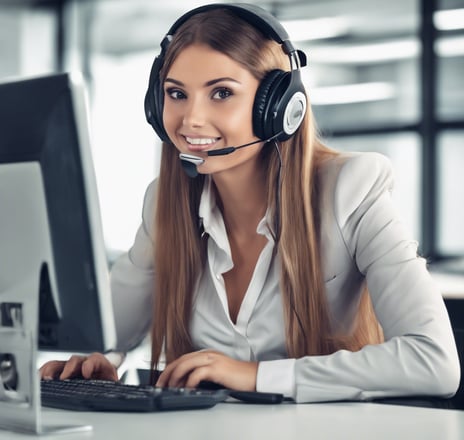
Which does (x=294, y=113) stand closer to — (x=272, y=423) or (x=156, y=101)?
(x=156, y=101)

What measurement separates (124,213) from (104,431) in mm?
4946

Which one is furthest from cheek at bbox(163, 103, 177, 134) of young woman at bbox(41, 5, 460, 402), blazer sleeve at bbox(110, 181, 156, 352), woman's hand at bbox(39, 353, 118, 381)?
woman's hand at bbox(39, 353, 118, 381)

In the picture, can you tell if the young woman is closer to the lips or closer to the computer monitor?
the lips

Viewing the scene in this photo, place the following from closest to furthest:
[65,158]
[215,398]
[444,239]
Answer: [65,158]
[215,398]
[444,239]

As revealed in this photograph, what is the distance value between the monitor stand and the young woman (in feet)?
0.97

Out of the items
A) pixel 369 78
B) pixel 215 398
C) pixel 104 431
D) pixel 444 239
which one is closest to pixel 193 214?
pixel 215 398

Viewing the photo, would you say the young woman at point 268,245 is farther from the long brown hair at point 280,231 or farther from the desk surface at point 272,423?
the desk surface at point 272,423

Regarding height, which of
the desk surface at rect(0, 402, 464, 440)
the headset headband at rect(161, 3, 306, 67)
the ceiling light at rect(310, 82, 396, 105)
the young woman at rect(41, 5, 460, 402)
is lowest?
the desk surface at rect(0, 402, 464, 440)

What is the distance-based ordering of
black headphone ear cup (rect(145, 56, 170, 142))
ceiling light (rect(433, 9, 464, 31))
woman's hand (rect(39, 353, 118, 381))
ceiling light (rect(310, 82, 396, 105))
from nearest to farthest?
1. woman's hand (rect(39, 353, 118, 381))
2. black headphone ear cup (rect(145, 56, 170, 142))
3. ceiling light (rect(433, 9, 464, 31))
4. ceiling light (rect(310, 82, 396, 105))

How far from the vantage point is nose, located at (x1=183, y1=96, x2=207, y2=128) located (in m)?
1.46

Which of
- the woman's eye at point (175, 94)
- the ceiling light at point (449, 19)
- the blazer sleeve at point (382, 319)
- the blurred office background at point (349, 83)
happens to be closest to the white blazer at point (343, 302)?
the blazer sleeve at point (382, 319)

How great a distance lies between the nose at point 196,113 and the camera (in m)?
1.46

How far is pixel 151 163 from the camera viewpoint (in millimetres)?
5738

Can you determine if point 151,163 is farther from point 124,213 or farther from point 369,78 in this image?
point 369,78
